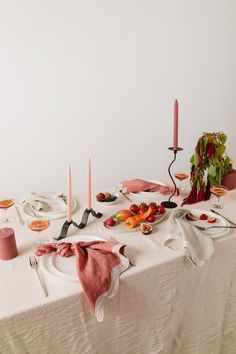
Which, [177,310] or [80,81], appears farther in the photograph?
[80,81]

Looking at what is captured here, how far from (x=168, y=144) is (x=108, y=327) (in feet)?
6.45

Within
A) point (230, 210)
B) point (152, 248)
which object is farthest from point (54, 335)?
point (230, 210)

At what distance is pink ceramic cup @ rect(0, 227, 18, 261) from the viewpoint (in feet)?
3.22

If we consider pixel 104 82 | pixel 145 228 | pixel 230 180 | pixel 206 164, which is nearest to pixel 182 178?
pixel 206 164

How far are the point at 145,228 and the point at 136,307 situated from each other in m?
0.29

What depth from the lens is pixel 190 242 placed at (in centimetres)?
108

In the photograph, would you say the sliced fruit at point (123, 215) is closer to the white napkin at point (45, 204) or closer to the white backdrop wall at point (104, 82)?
the white napkin at point (45, 204)

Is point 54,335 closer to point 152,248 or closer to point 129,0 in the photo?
point 152,248

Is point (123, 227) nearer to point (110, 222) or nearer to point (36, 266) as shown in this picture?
point (110, 222)

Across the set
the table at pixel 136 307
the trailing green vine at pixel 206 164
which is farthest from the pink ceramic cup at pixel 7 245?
the trailing green vine at pixel 206 164

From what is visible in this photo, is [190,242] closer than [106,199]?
Yes

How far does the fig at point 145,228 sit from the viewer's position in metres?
1.17

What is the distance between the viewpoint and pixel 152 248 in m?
1.09

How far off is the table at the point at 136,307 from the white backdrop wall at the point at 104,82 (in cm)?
106
